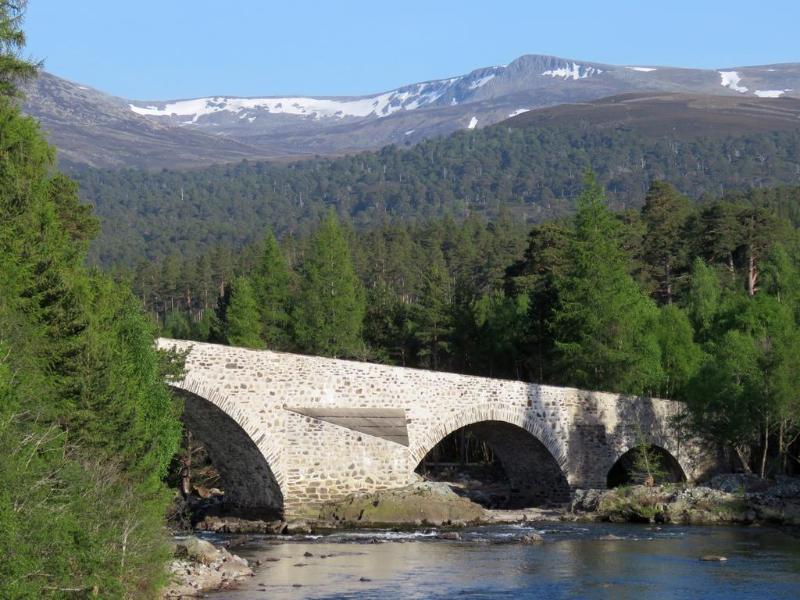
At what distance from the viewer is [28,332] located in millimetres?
19406

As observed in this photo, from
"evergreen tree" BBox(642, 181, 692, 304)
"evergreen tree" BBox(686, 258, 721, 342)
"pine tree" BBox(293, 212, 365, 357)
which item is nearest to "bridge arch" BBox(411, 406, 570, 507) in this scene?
"evergreen tree" BBox(686, 258, 721, 342)

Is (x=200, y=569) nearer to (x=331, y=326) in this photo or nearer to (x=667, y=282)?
(x=331, y=326)

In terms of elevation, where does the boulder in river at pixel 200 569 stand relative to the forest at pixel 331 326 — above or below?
below

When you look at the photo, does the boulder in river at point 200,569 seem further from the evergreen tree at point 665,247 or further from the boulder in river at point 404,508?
the evergreen tree at point 665,247

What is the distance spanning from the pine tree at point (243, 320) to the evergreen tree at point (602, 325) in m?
12.3

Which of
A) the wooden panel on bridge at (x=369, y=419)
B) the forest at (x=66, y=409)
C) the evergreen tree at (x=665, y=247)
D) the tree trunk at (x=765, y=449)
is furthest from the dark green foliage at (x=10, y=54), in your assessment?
the evergreen tree at (x=665, y=247)

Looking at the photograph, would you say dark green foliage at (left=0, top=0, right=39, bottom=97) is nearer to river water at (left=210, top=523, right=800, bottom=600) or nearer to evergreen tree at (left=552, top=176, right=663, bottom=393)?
river water at (left=210, top=523, right=800, bottom=600)

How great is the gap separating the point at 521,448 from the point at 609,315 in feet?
22.5

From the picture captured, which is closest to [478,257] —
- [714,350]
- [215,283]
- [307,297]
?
[215,283]

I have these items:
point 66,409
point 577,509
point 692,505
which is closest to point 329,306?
point 577,509

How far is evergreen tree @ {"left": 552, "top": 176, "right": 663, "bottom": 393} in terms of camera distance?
4141 cm

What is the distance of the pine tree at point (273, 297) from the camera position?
5256 cm

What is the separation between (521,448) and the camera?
3762 cm

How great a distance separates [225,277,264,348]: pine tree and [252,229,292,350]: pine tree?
108cm
